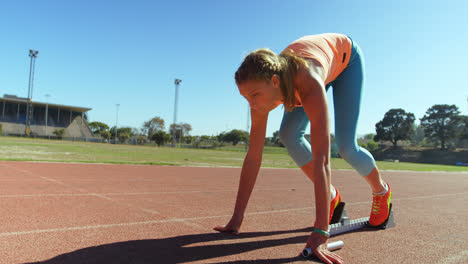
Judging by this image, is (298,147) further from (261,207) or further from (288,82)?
(261,207)

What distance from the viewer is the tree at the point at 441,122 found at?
8650 centimetres

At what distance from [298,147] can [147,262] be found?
1703 millimetres

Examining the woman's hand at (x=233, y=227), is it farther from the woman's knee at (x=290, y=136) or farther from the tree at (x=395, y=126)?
the tree at (x=395, y=126)

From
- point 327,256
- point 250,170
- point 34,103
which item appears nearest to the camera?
point 327,256

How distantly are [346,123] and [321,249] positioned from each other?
1.36m

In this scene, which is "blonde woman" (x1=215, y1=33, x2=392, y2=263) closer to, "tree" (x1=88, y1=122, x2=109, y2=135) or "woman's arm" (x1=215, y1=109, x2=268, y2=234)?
"woman's arm" (x1=215, y1=109, x2=268, y2=234)

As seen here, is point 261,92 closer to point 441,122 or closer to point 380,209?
point 380,209

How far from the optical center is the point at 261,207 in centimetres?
415

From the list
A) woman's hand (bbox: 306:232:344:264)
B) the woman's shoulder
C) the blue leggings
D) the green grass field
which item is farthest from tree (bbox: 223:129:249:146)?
woman's hand (bbox: 306:232:344:264)

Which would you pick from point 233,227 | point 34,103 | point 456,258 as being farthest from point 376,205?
point 34,103

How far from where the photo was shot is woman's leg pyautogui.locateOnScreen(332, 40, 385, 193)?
9.45ft

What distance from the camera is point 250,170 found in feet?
9.13

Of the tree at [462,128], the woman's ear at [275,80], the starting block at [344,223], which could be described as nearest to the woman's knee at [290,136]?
the starting block at [344,223]

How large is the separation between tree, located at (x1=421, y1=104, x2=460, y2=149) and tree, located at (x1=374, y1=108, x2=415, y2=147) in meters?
4.14
